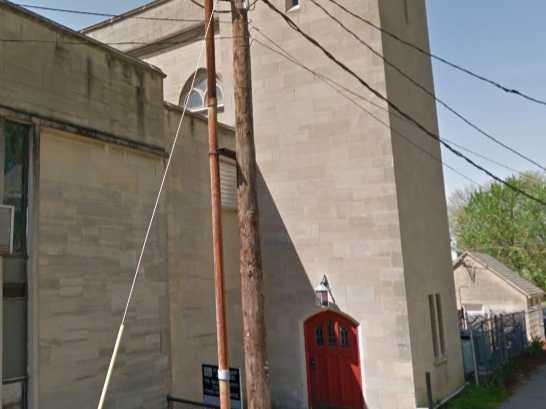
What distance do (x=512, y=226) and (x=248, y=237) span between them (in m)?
39.4

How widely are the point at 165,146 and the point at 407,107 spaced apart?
6.33m

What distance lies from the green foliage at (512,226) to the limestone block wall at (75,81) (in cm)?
3655

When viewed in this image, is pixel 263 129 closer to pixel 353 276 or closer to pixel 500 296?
pixel 353 276

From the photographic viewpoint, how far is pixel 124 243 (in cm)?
973

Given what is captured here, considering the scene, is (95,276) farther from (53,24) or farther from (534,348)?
(534,348)

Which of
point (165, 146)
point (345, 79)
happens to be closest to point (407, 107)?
point (345, 79)

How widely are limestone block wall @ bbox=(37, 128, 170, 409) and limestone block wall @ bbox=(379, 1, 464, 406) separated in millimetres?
5517

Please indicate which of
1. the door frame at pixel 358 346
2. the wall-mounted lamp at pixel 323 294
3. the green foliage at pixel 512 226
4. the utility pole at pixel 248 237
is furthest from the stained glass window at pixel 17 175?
the green foliage at pixel 512 226

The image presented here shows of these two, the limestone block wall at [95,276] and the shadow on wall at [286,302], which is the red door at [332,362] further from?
the limestone block wall at [95,276]

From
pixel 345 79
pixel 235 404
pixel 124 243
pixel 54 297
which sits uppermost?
pixel 345 79

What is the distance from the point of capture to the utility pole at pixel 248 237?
6082 millimetres

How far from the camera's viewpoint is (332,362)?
11.9 meters

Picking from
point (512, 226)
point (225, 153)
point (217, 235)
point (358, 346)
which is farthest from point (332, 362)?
point (512, 226)

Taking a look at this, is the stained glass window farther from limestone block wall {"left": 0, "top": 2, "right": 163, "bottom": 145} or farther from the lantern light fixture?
the lantern light fixture
